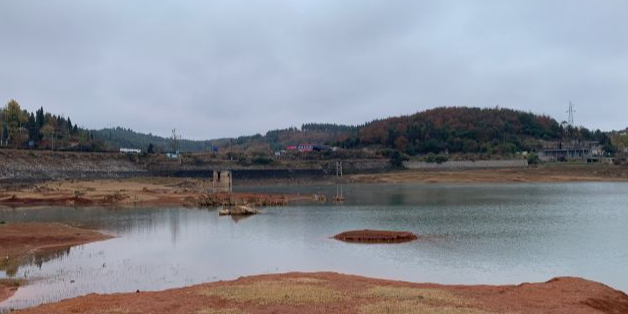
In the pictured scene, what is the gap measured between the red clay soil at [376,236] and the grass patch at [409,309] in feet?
75.6

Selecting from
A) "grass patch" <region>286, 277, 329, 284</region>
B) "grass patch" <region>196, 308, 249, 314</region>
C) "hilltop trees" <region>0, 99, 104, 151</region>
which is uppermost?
"hilltop trees" <region>0, 99, 104, 151</region>

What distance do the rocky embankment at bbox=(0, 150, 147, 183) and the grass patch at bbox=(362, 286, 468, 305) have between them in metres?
106

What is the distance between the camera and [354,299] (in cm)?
2308

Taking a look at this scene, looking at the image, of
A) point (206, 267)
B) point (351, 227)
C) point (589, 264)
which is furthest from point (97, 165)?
point (589, 264)

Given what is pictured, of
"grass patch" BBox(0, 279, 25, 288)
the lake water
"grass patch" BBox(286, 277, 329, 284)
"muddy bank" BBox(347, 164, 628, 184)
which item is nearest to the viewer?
"grass patch" BBox(286, 277, 329, 284)

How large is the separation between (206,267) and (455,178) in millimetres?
135380

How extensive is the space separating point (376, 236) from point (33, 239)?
26.5 meters

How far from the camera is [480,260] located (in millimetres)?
36031

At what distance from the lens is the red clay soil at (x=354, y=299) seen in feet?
69.9

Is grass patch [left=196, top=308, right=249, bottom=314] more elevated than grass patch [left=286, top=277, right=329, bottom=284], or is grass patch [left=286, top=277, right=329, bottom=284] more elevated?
grass patch [left=196, top=308, right=249, bottom=314]

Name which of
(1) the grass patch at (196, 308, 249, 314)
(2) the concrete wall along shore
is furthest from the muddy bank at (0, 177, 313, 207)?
(2) the concrete wall along shore

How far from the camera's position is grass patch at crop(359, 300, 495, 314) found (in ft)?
67.6

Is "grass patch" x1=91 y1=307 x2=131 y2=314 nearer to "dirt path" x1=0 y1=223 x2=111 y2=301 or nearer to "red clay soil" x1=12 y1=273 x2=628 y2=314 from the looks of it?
"red clay soil" x1=12 y1=273 x2=628 y2=314

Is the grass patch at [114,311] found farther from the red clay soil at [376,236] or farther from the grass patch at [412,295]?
the red clay soil at [376,236]
